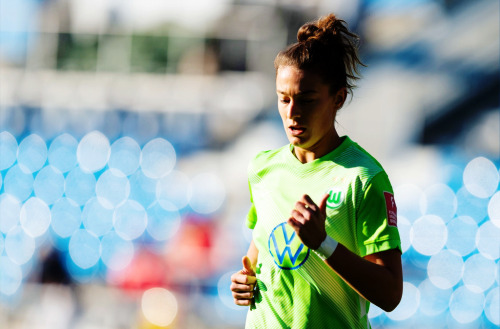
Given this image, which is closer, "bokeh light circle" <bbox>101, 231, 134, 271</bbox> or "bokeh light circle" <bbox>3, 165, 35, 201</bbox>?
"bokeh light circle" <bbox>101, 231, 134, 271</bbox>

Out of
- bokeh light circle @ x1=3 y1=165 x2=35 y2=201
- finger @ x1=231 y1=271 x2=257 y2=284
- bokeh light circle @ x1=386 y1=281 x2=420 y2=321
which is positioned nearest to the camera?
finger @ x1=231 y1=271 x2=257 y2=284

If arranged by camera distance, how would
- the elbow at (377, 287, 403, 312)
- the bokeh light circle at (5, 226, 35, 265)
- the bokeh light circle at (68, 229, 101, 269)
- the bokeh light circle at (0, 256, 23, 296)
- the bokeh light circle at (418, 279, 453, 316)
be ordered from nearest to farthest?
the elbow at (377, 287, 403, 312)
the bokeh light circle at (418, 279, 453, 316)
the bokeh light circle at (0, 256, 23, 296)
the bokeh light circle at (68, 229, 101, 269)
the bokeh light circle at (5, 226, 35, 265)

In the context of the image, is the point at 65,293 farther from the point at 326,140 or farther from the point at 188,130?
the point at 326,140

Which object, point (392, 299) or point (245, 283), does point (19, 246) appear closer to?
point (245, 283)

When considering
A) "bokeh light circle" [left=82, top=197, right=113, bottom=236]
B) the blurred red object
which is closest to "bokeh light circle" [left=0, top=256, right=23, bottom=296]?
"bokeh light circle" [left=82, top=197, right=113, bottom=236]

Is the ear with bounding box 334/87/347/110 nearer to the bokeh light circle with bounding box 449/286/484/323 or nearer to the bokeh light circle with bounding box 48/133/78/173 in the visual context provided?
the bokeh light circle with bounding box 449/286/484/323

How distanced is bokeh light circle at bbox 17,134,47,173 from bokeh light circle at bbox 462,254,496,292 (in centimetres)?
789

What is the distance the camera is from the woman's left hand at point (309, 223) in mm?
1798

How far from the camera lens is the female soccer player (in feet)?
6.14

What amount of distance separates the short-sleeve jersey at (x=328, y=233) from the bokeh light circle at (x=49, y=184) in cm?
1221

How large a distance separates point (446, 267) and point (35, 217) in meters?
7.37

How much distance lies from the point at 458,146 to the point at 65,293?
695cm

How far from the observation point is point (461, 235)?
477 inches

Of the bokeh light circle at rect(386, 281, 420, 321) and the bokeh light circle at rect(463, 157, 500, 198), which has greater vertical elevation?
the bokeh light circle at rect(463, 157, 500, 198)
